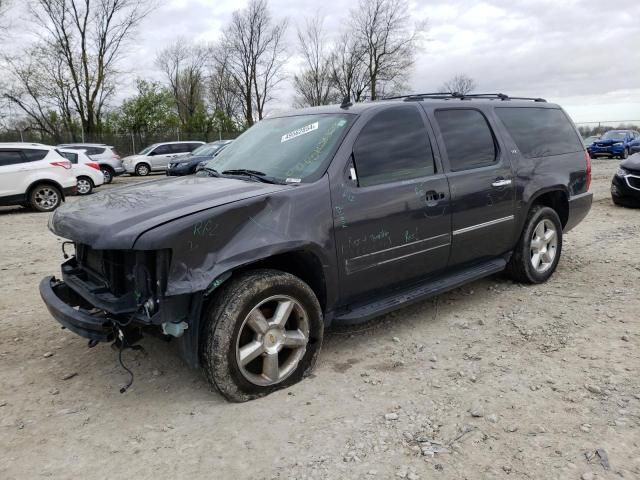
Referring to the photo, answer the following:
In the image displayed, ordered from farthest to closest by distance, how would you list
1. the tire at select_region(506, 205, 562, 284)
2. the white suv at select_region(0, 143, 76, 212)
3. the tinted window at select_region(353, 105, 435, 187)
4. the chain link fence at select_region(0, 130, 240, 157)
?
1. the chain link fence at select_region(0, 130, 240, 157)
2. the white suv at select_region(0, 143, 76, 212)
3. the tire at select_region(506, 205, 562, 284)
4. the tinted window at select_region(353, 105, 435, 187)

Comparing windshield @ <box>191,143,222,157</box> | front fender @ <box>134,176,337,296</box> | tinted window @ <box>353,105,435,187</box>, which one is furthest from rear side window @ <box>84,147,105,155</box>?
front fender @ <box>134,176,337,296</box>

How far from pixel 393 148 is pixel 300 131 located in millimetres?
698

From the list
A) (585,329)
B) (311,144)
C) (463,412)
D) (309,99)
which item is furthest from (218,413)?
(309,99)

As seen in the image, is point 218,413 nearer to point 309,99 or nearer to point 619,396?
point 619,396

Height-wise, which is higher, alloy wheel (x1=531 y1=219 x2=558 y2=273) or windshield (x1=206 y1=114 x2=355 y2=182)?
windshield (x1=206 y1=114 x2=355 y2=182)

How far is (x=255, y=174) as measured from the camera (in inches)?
141

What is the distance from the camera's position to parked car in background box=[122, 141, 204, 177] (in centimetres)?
2395

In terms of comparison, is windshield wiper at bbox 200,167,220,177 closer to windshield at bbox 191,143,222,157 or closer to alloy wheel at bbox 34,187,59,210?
alloy wheel at bbox 34,187,59,210

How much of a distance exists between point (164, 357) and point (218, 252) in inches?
51.7

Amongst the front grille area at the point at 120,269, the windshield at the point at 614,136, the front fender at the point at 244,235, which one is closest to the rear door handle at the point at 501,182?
the front fender at the point at 244,235

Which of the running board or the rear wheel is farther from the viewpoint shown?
the rear wheel

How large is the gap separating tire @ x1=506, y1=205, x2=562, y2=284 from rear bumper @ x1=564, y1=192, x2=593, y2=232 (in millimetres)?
229

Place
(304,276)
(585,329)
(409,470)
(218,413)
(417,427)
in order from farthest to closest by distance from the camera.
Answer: (585,329)
(304,276)
(218,413)
(417,427)
(409,470)

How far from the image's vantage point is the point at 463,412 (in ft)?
9.44
